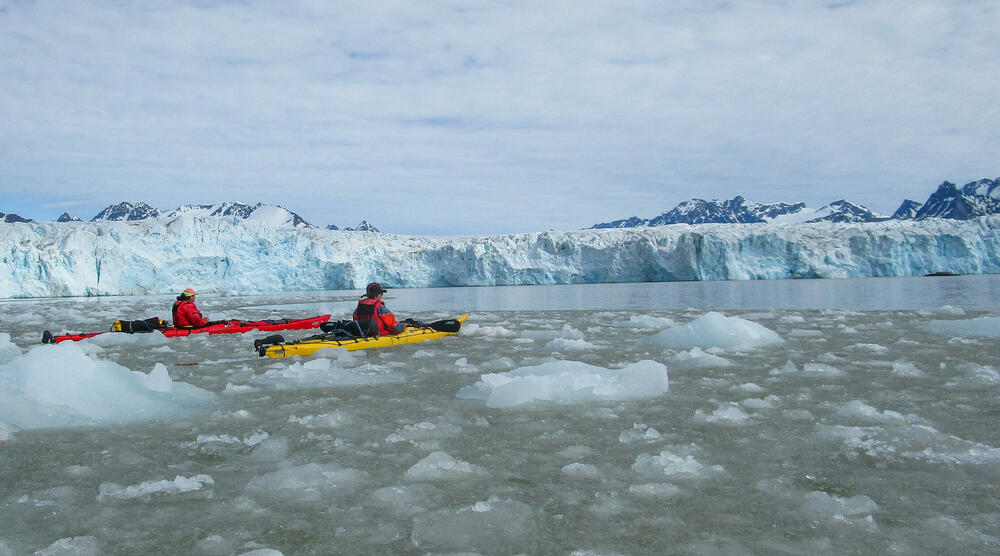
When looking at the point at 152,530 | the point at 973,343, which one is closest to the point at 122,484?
the point at 152,530

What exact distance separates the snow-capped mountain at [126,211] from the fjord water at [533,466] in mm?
172826

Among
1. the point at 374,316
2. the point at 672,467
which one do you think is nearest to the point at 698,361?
the point at 672,467

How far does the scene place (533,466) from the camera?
3285mm

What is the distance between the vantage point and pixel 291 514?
2664mm

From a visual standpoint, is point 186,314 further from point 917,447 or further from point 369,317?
point 917,447

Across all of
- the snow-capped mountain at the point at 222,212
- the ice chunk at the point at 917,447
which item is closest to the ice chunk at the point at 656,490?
the ice chunk at the point at 917,447

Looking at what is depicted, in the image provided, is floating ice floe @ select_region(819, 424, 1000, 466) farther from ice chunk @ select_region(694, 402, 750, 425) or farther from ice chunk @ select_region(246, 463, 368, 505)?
ice chunk @ select_region(246, 463, 368, 505)

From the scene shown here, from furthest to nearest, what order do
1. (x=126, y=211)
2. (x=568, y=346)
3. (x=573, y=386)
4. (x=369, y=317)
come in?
(x=126, y=211) < (x=369, y=317) < (x=568, y=346) < (x=573, y=386)

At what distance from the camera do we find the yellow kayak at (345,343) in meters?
7.98

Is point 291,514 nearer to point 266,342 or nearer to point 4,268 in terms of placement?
point 266,342

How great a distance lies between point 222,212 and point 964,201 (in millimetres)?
154850

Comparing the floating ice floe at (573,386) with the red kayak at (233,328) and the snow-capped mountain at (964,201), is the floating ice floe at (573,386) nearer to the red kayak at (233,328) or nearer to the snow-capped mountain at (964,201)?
the red kayak at (233,328)

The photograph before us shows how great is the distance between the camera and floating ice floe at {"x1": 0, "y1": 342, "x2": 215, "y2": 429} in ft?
14.1

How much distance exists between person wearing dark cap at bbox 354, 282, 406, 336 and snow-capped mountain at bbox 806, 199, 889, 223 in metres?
170
